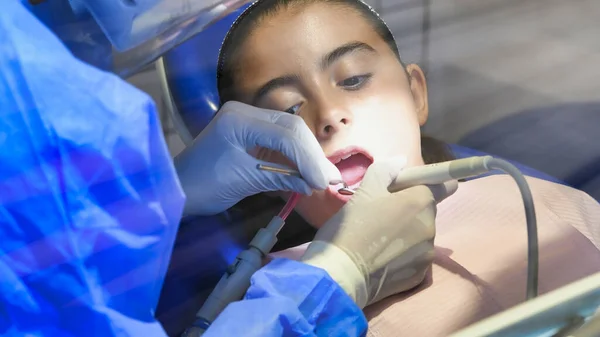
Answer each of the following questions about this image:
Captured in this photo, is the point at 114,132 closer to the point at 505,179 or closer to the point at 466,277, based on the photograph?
the point at 466,277

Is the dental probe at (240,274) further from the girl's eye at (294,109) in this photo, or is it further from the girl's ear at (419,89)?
the girl's ear at (419,89)

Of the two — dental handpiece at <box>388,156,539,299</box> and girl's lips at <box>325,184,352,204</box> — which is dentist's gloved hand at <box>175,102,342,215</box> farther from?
dental handpiece at <box>388,156,539,299</box>

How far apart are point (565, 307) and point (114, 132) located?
717mm

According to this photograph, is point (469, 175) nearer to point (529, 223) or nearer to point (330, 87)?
point (529, 223)

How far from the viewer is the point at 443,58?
1.47m

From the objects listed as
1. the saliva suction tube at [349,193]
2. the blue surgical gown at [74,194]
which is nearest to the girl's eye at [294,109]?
the saliva suction tube at [349,193]

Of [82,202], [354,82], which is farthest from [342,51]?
[82,202]

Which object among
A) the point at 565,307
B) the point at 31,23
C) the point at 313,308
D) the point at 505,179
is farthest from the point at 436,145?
the point at 31,23

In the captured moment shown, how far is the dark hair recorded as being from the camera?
1.20 meters

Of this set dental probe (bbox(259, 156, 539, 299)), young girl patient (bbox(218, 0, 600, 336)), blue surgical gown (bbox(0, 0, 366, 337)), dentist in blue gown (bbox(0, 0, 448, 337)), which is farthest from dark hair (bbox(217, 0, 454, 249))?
blue surgical gown (bbox(0, 0, 366, 337))

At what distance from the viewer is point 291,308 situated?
89 centimetres

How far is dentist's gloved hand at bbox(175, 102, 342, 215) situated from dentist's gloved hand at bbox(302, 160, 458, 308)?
0.26 ft

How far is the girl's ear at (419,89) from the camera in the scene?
1.40 meters

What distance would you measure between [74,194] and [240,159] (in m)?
0.41
